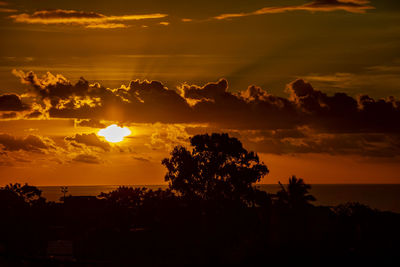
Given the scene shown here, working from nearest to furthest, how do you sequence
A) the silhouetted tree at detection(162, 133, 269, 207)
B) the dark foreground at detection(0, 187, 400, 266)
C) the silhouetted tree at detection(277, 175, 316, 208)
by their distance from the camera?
the dark foreground at detection(0, 187, 400, 266), the silhouetted tree at detection(277, 175, 316, 208), the silhouetted tree at detection(162, 133, 269, 207)

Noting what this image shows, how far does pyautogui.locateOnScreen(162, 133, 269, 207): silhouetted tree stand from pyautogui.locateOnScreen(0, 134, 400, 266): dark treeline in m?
0.17

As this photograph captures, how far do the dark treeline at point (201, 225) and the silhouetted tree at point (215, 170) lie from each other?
0.17m

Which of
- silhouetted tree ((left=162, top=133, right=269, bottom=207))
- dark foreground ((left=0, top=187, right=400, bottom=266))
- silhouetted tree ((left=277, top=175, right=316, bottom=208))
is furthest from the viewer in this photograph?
silhouetted tree ((left=162, top=133, right=269, bottom=207))

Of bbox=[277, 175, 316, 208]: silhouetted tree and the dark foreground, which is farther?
bbox=[277, 175, 316, 208]: silhouetted tree

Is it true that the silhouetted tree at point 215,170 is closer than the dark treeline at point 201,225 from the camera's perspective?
No

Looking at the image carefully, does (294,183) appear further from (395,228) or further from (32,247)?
(32,247)

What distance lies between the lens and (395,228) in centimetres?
8081

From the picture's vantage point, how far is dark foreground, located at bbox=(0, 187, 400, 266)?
204 ft

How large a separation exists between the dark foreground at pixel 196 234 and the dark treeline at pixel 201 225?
0.13 m

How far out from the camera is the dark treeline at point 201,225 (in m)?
63.4

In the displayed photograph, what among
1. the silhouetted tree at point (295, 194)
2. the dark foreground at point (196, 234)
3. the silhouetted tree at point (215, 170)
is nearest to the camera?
the dark foreground at point (196, 234)

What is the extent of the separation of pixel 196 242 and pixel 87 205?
3682cm

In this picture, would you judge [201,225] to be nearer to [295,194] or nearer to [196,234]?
[196,234]

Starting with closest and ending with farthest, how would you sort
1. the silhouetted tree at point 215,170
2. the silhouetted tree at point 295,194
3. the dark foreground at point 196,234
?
the dark foreground at point 196,234 → the silhouetted tree at point 295,194 → the silhouetted tree at point 215,170
